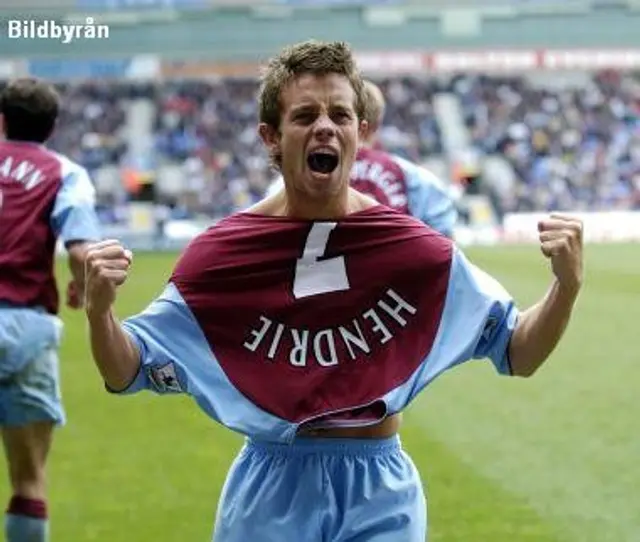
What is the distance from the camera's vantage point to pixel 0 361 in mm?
5672

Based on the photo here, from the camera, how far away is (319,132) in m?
3.20

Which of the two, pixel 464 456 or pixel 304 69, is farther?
pixel 464 456

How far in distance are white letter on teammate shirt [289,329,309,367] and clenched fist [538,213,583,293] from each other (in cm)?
61

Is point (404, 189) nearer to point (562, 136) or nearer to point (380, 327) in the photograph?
point (380, 327)

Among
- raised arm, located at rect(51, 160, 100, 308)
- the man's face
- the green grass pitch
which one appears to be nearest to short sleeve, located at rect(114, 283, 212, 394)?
the man's face

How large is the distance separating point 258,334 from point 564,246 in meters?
0.77

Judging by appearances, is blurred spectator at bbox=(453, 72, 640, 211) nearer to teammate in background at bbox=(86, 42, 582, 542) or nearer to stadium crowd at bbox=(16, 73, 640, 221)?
stadium crowd at bbox=(16, 73, 640, 221)

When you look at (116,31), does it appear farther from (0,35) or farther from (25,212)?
(25,212)

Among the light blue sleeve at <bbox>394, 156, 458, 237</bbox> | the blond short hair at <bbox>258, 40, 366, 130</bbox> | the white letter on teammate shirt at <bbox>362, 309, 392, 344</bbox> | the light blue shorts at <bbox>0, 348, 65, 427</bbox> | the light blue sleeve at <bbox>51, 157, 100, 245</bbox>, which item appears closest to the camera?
the blond short hair at <bbox>258, 40, 366, 130</bbox>

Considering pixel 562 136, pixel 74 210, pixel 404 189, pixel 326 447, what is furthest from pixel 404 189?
pixel 562 136

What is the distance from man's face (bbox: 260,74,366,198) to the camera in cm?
320

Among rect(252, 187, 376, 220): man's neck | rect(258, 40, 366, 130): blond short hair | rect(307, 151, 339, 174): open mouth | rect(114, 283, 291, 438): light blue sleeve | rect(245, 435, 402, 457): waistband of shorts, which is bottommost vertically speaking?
rect(245, 435, 402, 457): waistband of shorts

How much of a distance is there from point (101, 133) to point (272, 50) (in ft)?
18.0

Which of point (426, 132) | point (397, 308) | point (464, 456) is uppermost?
point (397, 308)
